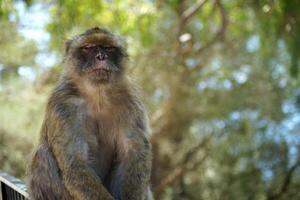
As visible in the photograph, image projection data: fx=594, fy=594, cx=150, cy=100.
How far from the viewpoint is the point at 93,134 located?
4164mm

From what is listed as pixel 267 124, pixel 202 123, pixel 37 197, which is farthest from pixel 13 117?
pixel 37 197

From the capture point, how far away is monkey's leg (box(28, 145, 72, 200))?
4.07 m

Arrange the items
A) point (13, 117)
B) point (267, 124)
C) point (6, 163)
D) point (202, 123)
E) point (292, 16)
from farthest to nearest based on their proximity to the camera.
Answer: point (202, 123)
point (267, 124)
point (13, 117)
point (6, 163)
point (292, 16)

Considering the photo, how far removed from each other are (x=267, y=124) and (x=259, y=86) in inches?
31.7

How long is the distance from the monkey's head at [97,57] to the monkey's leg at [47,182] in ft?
2.02

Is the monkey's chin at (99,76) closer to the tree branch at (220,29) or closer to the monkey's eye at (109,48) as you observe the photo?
the monkey's eye at (109,48)

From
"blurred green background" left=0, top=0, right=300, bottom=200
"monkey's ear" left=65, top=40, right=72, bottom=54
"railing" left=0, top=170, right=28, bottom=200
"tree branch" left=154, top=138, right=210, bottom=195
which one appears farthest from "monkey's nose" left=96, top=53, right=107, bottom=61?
"tree branch" left=154, top=138, right=210, bottom=195

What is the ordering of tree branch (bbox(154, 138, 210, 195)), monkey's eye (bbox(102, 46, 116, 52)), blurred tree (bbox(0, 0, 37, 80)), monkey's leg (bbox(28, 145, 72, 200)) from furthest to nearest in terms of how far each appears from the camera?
tree branch (bbox(154, 138, 210, 195)) < blurred tree (bbox(0, 0, 37, 80)) < monkey's eye (bbox(102, 46, 116, 52)) < monkey's leg (bbox(28, 145, 72, 200))

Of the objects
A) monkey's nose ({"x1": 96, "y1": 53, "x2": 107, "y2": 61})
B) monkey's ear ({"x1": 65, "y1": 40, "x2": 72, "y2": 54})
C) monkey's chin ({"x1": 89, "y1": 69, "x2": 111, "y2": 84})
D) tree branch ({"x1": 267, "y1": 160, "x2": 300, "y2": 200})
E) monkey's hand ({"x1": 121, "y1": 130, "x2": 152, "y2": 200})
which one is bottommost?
monkey's hand ({"x1": 121, "y1": 130, "x2": 152, "y2": 200})

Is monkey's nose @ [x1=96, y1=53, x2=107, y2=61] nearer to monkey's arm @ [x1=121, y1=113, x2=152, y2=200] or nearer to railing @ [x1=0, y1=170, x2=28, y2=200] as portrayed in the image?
monkey's arm @ [x1=121, y1=113, x2=152, y2=200]

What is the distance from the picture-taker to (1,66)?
10.5 metres

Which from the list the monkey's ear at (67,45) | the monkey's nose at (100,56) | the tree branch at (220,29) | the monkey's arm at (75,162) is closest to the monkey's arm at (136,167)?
the monkey's arm at (75,162)

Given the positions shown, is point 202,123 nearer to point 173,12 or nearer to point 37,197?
point 173,12

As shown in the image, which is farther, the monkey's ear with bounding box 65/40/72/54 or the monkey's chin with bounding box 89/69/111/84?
the monkey's ear with bounding box 65/40/72/54
